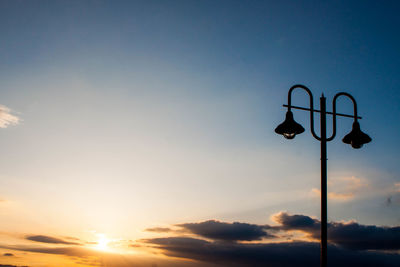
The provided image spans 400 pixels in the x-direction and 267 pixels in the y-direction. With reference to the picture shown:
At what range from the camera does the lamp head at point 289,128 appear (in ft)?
28.6

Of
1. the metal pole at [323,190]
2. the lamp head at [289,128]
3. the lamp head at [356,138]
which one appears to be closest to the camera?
the metal pole at [323,190]

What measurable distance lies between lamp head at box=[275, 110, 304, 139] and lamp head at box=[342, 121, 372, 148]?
5.71ft

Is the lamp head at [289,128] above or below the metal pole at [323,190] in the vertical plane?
above

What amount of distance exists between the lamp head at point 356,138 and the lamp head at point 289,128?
1.74 metres

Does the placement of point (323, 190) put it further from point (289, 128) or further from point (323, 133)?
point (289, 128)

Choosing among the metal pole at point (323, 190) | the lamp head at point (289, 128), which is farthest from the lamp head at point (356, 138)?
the lamp head at point (289, 128)

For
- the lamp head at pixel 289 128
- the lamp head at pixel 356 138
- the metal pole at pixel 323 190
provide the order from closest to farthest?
the metal pole at pixel 323 190 → the lamp head at pixel 289 128 → the lamp head at pixel 356 138

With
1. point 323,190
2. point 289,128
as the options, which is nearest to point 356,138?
point 289,128

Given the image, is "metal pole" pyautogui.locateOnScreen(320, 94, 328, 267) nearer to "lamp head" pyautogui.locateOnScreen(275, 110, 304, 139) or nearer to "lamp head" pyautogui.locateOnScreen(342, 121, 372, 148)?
"lamp head" pyautogui.locateOnScreen(275, 110, 304, 139)

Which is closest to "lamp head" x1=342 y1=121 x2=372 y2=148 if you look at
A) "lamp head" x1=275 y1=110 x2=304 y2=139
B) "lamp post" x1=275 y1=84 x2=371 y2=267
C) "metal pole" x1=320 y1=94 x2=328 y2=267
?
"lamp post" x1=275 y1=84 x2=371 y2=267

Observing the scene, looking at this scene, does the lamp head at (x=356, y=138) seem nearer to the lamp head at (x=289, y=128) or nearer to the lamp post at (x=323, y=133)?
the lamp post at (x=323, y=133)

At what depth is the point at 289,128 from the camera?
28.6 ft

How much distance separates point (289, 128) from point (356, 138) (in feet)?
7.11

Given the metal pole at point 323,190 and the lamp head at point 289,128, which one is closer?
the metal pole at point 323,190
